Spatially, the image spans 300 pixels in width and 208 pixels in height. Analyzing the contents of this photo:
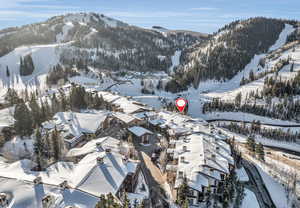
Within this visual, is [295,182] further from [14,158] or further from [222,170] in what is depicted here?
[14,158]

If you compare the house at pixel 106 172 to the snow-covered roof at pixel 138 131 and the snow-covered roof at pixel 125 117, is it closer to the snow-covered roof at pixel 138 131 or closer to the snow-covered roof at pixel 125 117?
the snow-covered roof at pixel 138 131

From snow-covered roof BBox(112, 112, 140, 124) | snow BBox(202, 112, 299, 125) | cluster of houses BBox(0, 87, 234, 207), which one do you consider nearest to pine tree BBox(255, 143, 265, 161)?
cluster of houses BBox(0, 87, 234, 207)

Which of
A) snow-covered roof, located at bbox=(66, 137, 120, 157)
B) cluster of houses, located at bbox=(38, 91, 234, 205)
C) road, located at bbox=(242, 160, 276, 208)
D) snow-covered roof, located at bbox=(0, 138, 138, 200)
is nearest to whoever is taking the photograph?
snow-covered roof, located at bbox=(0, 138, 138, 200)

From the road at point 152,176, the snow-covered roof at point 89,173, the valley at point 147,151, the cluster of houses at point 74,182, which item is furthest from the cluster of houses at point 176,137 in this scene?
the snow-covered roof at point 89,173

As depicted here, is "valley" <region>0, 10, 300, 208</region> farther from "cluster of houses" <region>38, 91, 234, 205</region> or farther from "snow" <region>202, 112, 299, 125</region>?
"snow" <region>202, 112, 299, 125</region>

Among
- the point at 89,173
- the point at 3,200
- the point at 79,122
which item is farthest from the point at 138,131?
the point at 3,200

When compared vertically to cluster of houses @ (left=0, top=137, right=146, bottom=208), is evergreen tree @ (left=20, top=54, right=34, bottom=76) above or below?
above

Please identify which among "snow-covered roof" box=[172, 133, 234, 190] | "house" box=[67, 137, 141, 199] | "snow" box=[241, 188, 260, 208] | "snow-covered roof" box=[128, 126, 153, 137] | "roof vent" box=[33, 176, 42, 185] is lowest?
"snow" box=[241, 188, 260, 208]

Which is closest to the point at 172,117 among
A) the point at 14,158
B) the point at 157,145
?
the point at 157,145
